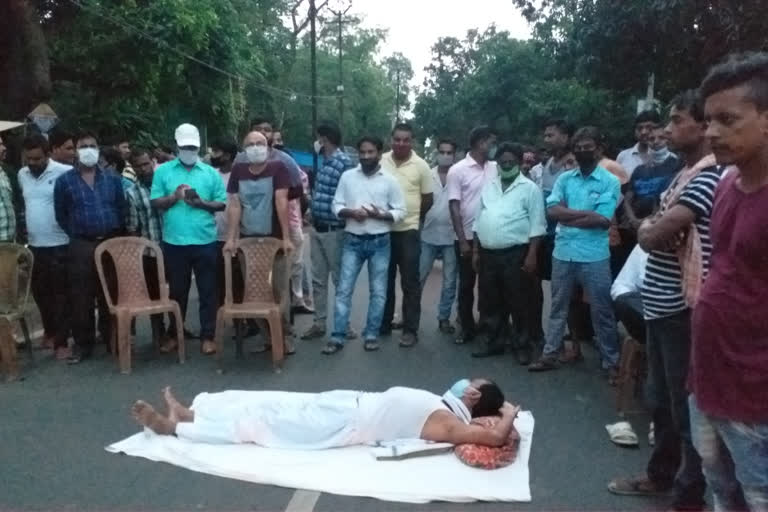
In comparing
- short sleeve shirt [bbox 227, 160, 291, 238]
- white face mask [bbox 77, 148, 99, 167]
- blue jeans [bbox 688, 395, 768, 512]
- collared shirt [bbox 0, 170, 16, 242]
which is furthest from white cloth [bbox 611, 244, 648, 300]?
collared shirt [bbox 0, 170, 16, 242]

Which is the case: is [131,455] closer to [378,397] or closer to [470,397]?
[378,397]

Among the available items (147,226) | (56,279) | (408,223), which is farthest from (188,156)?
(408,223)

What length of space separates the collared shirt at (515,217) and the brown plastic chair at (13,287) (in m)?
4.03

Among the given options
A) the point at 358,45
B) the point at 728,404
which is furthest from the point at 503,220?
the point at 358,45

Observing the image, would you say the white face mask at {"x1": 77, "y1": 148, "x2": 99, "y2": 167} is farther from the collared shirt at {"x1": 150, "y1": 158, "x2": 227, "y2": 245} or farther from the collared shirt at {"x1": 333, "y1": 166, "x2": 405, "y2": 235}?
the collared shirt at {"x1": 333, "y1": 166, "x2": 405, "y2": 235}

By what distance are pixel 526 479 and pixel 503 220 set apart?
10.6 feet

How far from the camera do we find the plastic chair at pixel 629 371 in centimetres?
584

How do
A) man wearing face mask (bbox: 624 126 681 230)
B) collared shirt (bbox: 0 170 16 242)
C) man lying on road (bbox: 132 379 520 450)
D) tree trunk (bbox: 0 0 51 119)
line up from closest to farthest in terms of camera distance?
man lying on road (bbox: 132 379 520 450), man wearing face mask (bbox: 624 126 681 230), collared shirt (bbox: 0 170 16 242), tree trunk (bbox: 0 0 51 119)

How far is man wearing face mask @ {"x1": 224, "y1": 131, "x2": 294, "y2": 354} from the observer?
8047 millimetres

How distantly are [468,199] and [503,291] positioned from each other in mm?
1069

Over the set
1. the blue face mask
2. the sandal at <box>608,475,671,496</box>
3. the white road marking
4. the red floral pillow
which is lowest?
the white road marking

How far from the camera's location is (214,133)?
2491 cm

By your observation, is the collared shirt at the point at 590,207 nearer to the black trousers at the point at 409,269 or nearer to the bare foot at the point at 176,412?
the black trousers at the point at 409,269

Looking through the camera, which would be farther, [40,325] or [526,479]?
[40,325]
